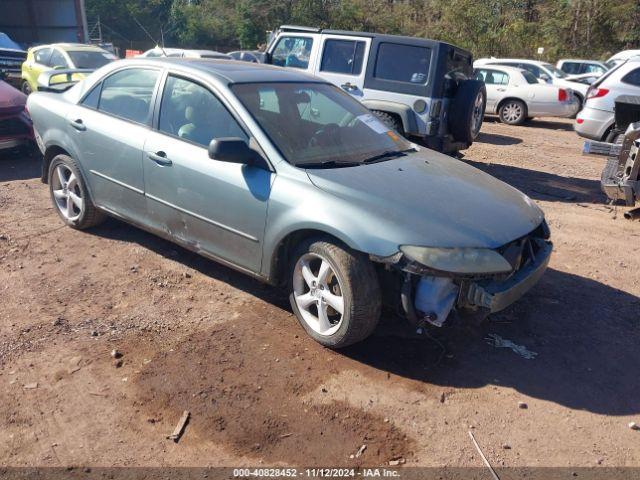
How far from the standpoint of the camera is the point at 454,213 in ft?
11.9

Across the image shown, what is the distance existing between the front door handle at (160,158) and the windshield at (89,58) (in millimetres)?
9418

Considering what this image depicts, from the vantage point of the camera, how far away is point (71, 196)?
17.8 feet

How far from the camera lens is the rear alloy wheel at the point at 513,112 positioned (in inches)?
608

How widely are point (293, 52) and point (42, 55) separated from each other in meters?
7.12

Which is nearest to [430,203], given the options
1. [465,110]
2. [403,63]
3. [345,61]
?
[465,110]

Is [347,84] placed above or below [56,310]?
above

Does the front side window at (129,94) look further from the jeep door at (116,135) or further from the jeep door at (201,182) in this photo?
the jeep door at (201,182)

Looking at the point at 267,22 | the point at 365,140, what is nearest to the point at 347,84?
the point at 365,140

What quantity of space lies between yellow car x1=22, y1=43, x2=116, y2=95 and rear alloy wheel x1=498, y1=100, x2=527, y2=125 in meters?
9.99

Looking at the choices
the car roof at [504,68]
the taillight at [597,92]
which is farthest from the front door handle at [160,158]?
the car roof at [504,68]

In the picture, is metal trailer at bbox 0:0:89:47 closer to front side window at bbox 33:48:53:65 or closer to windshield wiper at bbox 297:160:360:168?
front side window at bbox 33:48:53:65

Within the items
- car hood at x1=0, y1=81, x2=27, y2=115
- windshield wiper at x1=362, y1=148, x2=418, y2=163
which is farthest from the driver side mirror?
car hood at x1=0, y1=81, x2=27, y2=115

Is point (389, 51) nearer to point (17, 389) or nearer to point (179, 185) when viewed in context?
point (179, 185)

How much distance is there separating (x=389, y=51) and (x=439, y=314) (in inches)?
235
